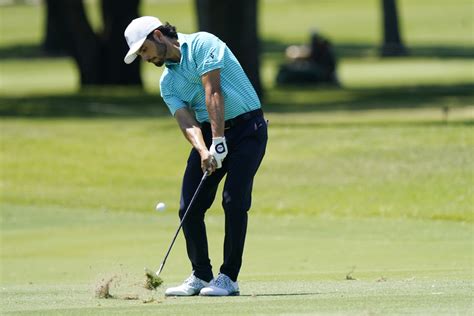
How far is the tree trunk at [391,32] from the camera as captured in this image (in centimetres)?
5484

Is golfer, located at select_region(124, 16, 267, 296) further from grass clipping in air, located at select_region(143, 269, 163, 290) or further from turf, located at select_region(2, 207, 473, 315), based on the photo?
turf, located at select_region(2, 207, 473, 315)

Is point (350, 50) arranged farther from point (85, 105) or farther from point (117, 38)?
point (85, 105)

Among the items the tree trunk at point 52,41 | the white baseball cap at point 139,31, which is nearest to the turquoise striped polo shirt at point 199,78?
the white baseball cap at point 139,31

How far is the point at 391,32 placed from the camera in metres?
55.5

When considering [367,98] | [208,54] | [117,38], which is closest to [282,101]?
[367,98]

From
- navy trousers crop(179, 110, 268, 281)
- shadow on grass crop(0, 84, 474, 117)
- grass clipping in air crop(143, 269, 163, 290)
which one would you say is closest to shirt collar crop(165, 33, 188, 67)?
navy trousers crop(179, 110, 268, 281)

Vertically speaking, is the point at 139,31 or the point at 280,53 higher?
the point at 139,31

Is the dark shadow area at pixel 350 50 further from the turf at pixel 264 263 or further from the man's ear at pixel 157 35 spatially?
the man's ear at pixel 157 35

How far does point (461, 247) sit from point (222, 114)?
511cm

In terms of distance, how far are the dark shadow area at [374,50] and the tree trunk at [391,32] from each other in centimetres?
56

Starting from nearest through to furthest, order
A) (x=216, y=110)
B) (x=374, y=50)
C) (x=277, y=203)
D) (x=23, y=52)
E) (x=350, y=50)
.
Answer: (x=216, y=110) < (x=277, y=203) < (x=374, y=50) < (x=350, y=50) < (x=23, y=52)

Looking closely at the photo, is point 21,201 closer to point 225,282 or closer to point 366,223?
point 366,223

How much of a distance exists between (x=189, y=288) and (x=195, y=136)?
3.55 ft

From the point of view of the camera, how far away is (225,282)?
952cm
